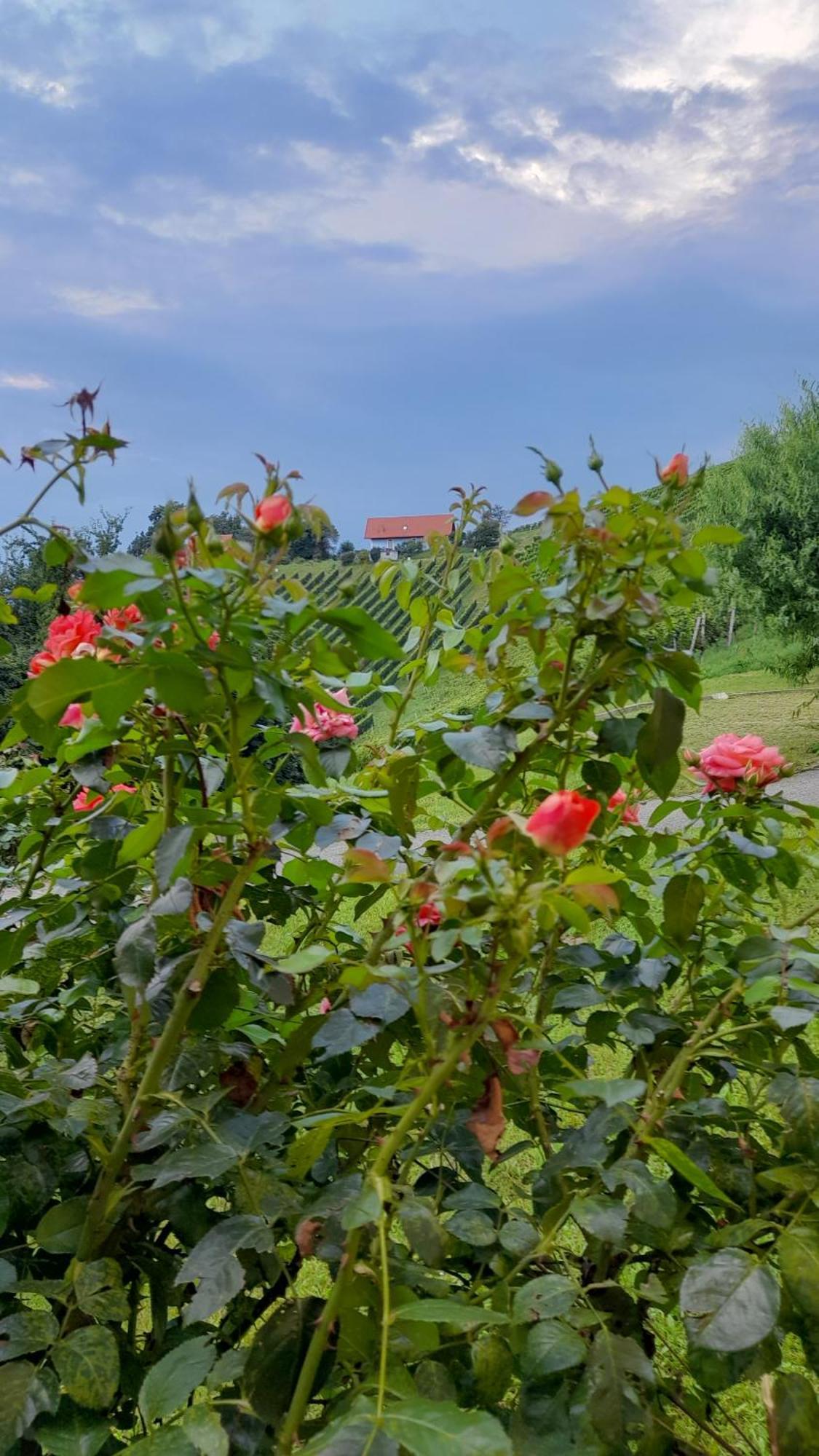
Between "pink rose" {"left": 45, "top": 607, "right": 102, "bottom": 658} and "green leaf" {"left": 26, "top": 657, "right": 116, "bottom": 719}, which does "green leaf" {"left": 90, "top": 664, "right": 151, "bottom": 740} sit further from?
"pink rose" {"left": 45, "top": 607, "right": 102, "bottom": 658}

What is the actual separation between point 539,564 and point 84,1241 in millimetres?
534

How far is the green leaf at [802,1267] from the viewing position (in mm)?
497

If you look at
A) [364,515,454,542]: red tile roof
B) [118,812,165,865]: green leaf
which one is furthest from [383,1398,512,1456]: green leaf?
[364,515,454,542]: red tile roof

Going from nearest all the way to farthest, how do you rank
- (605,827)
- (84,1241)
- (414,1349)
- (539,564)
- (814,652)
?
(414,1349), (84,1241), (539,564), (605,827), (814,652)

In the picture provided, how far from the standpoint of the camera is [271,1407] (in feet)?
1.68

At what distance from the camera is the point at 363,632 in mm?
554

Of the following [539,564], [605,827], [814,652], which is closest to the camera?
[539,564]

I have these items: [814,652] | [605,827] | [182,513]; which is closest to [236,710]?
[182,513]

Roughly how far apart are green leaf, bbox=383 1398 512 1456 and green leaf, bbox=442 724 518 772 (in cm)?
30

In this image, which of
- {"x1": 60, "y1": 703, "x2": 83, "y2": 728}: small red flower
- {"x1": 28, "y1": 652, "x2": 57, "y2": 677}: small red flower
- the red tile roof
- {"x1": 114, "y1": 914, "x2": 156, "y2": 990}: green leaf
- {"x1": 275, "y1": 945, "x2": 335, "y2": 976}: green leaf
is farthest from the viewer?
the red tile roof

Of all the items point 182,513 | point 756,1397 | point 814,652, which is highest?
point 182,513

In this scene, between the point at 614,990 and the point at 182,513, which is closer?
the point at 182,513

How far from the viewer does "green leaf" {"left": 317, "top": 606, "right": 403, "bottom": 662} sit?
540 mm

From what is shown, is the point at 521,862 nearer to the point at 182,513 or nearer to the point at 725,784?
the point at 182,513
